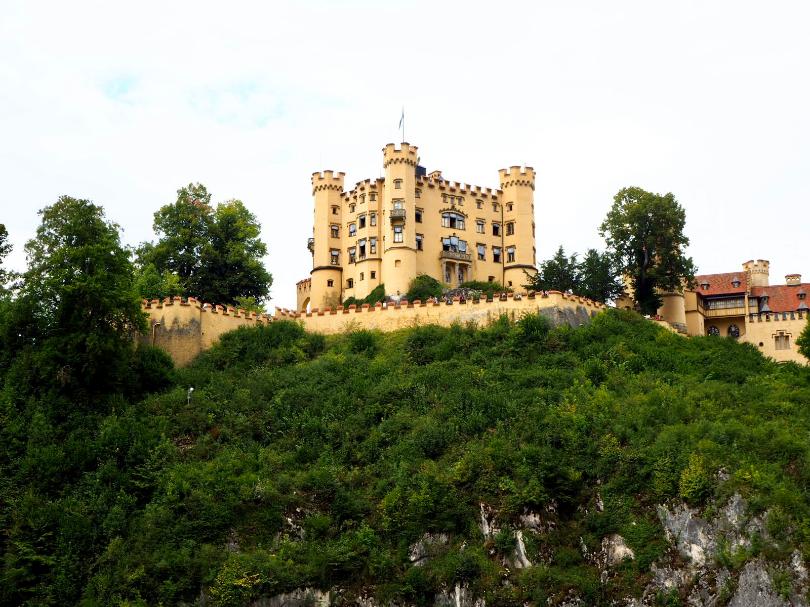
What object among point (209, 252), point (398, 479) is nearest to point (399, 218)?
point (209, 252)

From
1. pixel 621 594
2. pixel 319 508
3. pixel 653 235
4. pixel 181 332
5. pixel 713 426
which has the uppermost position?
pixel 653 235

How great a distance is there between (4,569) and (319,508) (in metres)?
12.2

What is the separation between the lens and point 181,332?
200 feet

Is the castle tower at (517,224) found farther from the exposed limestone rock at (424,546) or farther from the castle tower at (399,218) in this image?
the exposed limestone rock at (424,546)

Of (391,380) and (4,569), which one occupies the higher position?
(391,380)

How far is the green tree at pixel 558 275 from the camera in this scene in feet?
236

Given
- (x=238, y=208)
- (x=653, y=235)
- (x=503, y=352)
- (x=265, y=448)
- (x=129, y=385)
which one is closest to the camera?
(x=265, y=448)

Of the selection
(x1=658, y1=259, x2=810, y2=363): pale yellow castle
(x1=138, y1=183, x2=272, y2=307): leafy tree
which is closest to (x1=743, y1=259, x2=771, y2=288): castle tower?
(x1=658, y1=259, x2=810, y2=363): pale yellow castle

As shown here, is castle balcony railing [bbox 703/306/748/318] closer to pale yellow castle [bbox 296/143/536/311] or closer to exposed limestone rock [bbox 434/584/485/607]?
pale yellow castle [bbox 296/143/536/311]

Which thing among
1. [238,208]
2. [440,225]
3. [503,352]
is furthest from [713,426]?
[238,208]

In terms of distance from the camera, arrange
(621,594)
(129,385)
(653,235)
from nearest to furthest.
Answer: (621,594) < (129,385) < (653,235)

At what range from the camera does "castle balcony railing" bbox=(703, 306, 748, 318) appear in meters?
78.3

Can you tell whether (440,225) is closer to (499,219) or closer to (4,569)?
(499,219)

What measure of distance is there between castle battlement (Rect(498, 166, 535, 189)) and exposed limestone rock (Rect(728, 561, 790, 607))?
45.9m
